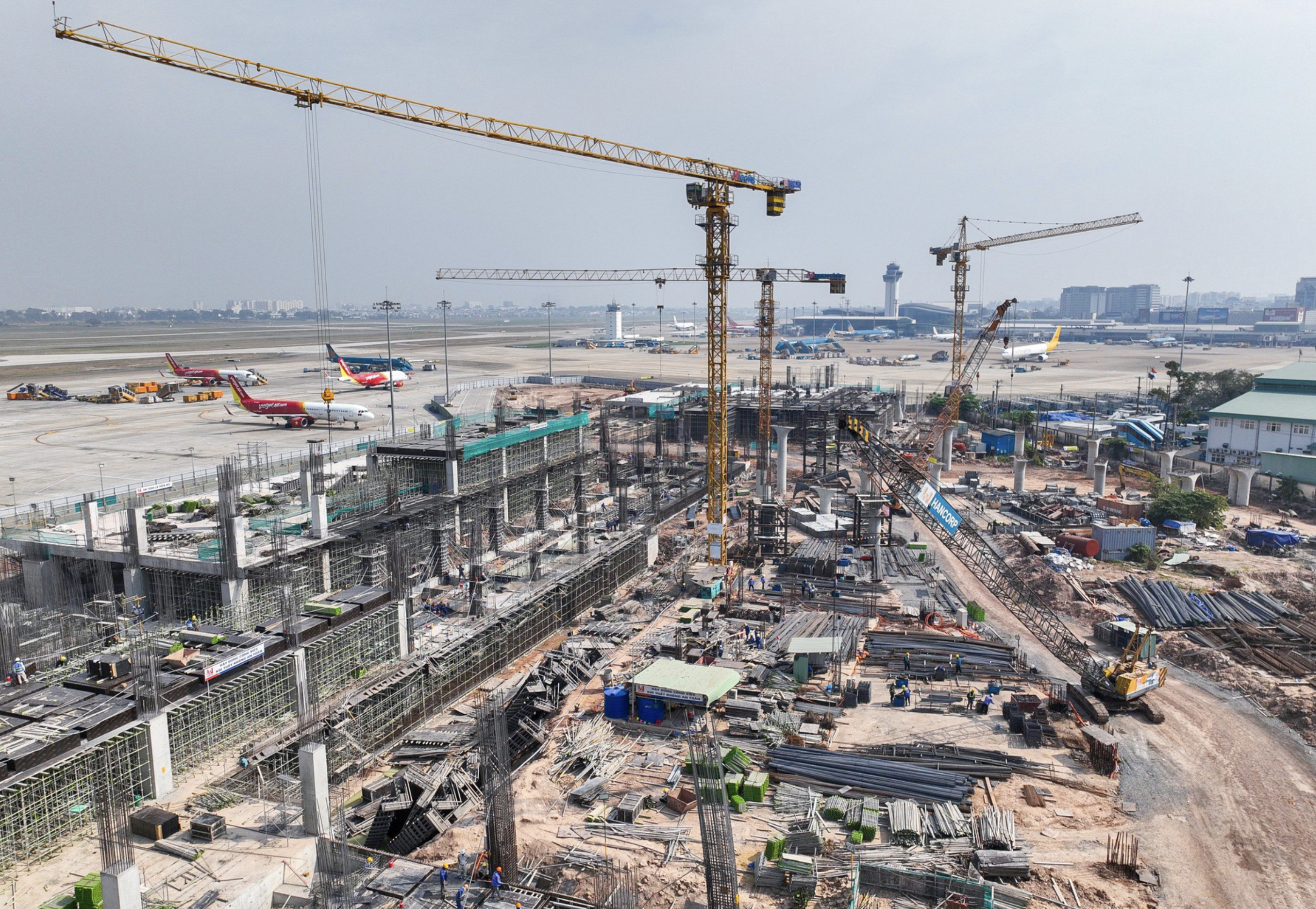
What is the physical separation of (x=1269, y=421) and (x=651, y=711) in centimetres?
5797

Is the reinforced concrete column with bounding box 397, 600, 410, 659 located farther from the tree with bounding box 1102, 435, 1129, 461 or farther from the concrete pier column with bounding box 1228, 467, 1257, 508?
the tree with bounding box 1102, 435, 1129, 461

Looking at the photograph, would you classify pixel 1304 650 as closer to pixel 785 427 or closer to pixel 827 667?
pixel 827 667

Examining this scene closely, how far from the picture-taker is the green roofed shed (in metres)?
24.7

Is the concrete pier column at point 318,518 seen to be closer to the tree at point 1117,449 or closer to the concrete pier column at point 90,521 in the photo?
the concrete pier column at point 90,521

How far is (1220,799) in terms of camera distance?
21.7 m

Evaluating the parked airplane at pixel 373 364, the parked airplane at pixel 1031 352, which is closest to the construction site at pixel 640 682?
the parked airplane at pixel 373 364

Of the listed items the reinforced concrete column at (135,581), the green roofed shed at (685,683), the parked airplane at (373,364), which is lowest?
the green roofed shed at (685,683)

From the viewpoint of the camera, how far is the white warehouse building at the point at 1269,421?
196 feet

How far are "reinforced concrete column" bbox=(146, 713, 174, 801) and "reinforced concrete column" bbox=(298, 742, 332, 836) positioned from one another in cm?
382

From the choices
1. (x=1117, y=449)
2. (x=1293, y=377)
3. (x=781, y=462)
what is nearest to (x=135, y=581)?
(x=781, y=462)

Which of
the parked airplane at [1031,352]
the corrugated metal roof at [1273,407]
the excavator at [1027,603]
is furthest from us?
the parked airplane at [1031,352]

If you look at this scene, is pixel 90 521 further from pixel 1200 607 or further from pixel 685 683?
pixel 1200 607

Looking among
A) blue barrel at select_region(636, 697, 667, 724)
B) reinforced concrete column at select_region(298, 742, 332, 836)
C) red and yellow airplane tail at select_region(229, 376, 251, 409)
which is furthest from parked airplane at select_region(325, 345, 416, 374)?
reinforced concrete column at select_region(298, 742, 332, 836)

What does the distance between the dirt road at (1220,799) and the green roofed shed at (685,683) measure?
10667mm
